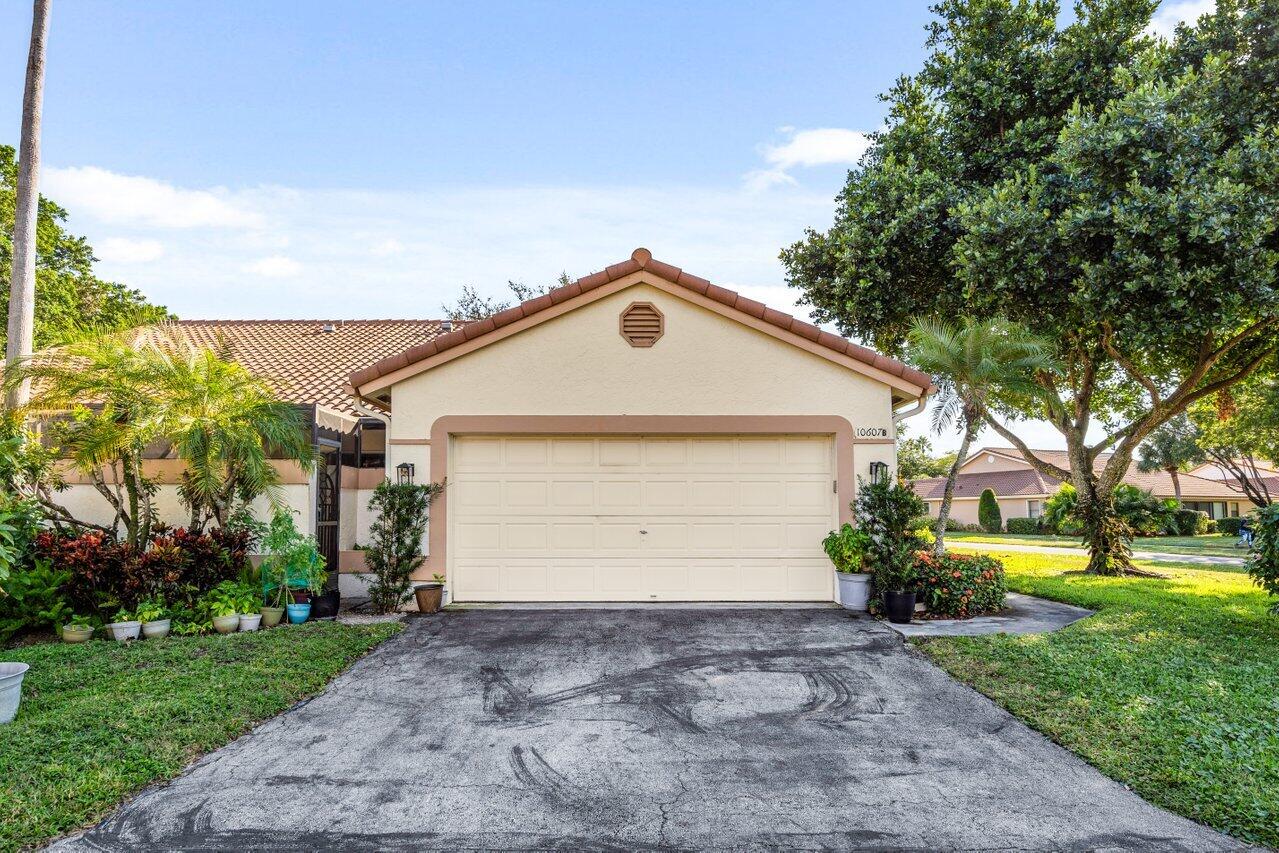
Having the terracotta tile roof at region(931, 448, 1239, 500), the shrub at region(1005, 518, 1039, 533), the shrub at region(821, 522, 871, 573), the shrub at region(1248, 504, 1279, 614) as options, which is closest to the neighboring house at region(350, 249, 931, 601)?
the shrub at region(821, 522, 871, 573)

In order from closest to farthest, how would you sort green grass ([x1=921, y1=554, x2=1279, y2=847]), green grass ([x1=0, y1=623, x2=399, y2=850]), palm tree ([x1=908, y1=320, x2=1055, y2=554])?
green grass ([x1=0, y1=623, x2=399, y2=850])
green grass ([x1=921, y1=554, x2=1279, y2=847])
palm tree ([x1=908, y1=320, x2=1055, y2=554])

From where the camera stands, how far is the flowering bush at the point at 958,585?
8578 mm

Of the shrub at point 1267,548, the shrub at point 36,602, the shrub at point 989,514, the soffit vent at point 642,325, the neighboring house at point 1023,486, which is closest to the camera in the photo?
the shrub at point 1267,548

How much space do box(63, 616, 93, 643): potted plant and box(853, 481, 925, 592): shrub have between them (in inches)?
357

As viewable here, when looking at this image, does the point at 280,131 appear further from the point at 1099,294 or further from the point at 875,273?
the point at 1099,294

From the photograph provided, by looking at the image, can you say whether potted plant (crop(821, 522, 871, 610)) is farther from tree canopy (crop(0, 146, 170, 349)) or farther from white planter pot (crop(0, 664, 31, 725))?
tree canopy (crop(0, 146, 170, 349))

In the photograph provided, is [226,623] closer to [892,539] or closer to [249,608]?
[249,608]

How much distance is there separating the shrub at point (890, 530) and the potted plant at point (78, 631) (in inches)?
357

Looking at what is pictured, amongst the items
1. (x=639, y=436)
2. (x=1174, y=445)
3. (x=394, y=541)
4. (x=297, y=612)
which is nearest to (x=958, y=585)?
(x=639, y=436)

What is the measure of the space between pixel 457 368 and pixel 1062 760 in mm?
7816

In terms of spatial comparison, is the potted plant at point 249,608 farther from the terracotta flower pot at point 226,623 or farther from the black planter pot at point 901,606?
the black planter pot at point 901,606

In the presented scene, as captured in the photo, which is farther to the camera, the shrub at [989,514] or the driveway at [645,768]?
the shrub at [989,514]

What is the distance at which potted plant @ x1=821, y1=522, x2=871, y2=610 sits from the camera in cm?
883

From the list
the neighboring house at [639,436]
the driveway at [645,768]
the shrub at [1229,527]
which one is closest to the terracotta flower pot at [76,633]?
the driveway at [645,768]
